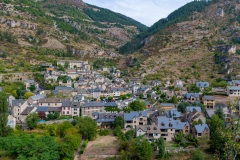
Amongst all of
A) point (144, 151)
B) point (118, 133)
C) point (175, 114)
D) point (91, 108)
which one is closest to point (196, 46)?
point (175, 114)

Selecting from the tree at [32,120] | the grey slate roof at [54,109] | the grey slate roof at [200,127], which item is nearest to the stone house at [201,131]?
the grey slate roof at [200,127]

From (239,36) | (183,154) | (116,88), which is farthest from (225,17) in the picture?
(183,154)

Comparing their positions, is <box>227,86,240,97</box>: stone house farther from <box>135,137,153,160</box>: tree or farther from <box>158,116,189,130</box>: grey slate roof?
<box>135,137,153,160</box>: tree

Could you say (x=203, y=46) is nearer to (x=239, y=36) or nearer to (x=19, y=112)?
(x=239, y=36)

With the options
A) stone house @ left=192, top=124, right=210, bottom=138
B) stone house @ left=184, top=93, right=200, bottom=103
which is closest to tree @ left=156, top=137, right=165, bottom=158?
stone house @ left=192, top=124, right=210, bottom=138

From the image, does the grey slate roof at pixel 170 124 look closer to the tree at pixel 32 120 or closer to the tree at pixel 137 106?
the tree at pixel 137 106

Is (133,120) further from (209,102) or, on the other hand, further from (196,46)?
(196,46)
